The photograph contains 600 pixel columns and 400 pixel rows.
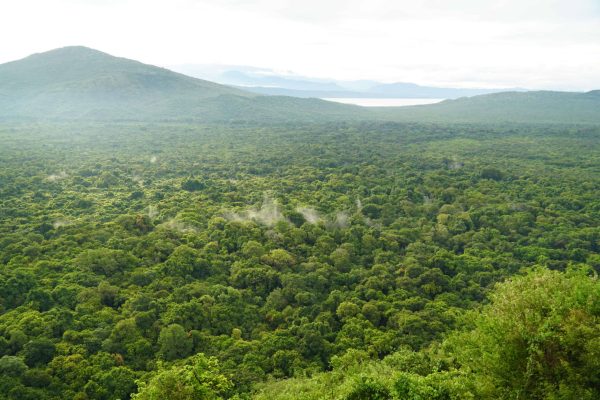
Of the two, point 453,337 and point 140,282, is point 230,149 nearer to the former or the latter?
point 140,282

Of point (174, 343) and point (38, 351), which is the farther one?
point (174, 343)

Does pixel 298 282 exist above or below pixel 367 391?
below

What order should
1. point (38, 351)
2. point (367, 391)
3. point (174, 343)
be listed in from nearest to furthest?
point (367, 391)
point (38, 351)
point (174, 343)

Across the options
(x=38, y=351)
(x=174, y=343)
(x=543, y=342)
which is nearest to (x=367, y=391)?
(x=543, y=342)

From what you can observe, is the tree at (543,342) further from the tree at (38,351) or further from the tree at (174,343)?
the tree at (38,351)

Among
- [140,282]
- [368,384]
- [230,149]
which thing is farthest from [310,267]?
[230,149]

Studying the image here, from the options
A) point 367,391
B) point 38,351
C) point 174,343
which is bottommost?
→ point 174,343

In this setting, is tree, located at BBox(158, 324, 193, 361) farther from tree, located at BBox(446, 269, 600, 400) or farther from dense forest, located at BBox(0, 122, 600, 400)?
tree, located at BBox(446, 269, 600, 400)

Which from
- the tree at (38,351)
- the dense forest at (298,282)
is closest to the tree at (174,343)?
the dense forest at (298,282)

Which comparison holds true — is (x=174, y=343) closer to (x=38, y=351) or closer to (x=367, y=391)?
(x=38, y=351)
